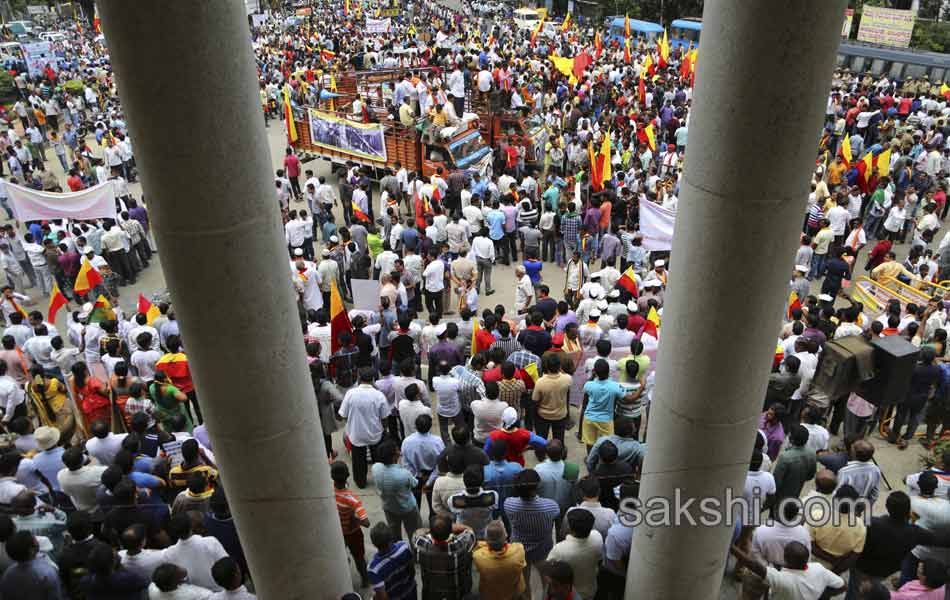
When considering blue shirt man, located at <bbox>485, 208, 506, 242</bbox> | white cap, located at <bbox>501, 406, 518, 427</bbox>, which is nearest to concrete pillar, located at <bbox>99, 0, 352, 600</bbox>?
white cap, located at <bbox>501, 406, 518, 427</bbox>

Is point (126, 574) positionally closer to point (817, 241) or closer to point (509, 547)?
point (509, 547)

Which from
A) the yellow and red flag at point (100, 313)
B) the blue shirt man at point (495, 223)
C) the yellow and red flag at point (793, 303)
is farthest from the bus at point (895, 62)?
the yellow and red flag at point (100, 313)

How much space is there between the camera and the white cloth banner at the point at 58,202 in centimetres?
1228

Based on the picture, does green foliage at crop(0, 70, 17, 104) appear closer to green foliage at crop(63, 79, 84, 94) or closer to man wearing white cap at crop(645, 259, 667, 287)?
green foliage at crop(63, 79, 84, 94)

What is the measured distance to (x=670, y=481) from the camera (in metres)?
4.66

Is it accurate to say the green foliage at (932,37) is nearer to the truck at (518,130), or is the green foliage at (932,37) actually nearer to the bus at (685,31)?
the bus at (685,31)

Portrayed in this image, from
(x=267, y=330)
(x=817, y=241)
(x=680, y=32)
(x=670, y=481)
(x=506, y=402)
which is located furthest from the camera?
(x=680, y=32)

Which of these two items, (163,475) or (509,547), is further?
(163,475)

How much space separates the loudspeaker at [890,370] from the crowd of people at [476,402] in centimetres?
24

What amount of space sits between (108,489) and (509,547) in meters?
3.45

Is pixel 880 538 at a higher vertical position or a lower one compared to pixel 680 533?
lower

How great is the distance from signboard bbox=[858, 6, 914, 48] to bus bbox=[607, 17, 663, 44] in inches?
389

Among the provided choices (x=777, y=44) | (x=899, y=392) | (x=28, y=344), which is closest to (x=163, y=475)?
(x=28, y=344)

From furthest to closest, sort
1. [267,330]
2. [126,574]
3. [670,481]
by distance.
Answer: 1. [126,574]
2. [670,481]
3. [267,330]
